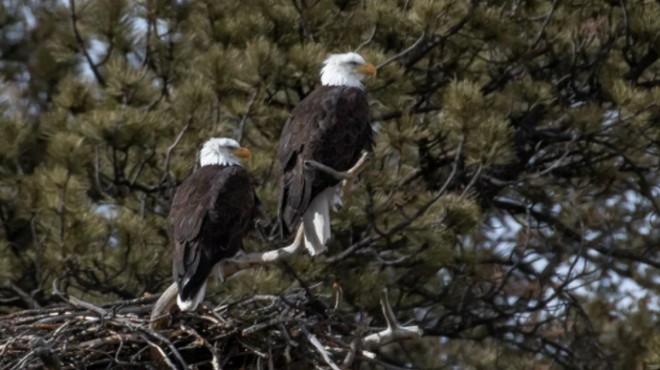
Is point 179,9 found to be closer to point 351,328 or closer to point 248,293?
point 248,293

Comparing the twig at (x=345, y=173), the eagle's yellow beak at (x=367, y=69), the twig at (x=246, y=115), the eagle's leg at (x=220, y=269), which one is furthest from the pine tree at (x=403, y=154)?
the twig at (x=345, y=173)

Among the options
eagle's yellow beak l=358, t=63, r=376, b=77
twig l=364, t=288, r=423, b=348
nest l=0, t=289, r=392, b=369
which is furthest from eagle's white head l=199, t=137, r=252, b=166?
twig l=364, t=288, r=423, b=348

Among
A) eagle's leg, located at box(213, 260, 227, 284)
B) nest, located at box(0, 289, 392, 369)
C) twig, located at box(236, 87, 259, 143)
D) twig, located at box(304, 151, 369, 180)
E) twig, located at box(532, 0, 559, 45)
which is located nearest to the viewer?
twig, located at box(304, 151, 369, 180)

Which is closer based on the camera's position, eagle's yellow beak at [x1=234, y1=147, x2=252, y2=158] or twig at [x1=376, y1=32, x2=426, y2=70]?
eagle's yellow beak at [x1=234, y1=147, x2=252, y2=158]

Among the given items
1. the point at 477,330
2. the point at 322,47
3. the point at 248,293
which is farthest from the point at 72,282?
the point at 477,330

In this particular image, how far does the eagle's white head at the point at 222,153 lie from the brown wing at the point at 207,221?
201 millimetres

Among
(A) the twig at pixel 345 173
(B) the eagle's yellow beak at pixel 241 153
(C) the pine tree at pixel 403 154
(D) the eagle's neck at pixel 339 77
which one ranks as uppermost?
(A) the twig at pixel 345 173

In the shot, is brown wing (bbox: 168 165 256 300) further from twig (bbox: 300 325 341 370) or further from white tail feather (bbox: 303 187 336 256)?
twig (bbox: 300 325 341 370)

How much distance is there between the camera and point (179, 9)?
1038 centimetres

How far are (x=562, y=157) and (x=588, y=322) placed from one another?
3.05 ft

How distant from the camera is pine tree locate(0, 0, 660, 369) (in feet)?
30.6

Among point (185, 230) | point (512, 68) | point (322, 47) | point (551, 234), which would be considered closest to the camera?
point (185, 230)

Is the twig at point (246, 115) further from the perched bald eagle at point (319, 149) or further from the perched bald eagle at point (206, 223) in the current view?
the perched bald eagle at point (206, 223)

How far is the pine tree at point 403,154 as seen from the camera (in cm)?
932
